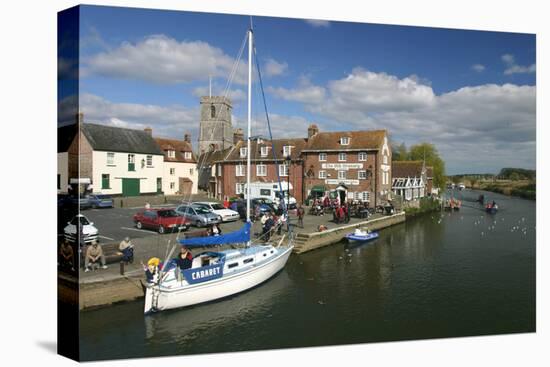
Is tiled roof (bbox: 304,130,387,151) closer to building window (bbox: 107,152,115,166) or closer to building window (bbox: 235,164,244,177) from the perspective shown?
→ building window (bbox: 235,164,244,177)

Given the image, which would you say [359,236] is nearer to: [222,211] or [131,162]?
[222,211]

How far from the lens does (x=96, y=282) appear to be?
8.72m

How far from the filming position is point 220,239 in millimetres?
10422

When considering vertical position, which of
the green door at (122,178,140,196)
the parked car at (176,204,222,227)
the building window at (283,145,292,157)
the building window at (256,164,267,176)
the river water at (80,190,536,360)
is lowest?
the river water at (80,190,536,360)

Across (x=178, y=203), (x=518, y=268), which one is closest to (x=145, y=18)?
(x=178, y=203)

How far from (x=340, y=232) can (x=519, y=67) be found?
8.56m

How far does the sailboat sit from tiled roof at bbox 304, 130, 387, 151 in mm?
6745

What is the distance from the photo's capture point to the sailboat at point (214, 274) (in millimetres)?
9211

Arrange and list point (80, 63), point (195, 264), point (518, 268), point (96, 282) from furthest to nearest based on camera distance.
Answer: point (518, 268) < point (195, 264) < point (96, 282) < point (80, 63)

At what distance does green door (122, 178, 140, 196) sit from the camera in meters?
9.15

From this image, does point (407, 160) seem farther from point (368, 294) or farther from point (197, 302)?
point (197, 302)

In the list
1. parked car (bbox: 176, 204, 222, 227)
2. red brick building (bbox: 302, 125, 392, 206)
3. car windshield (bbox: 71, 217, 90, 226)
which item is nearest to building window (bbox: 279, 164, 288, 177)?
red brick building (bbox: 302, 125, 392, 206)

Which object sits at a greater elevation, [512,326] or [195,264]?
[195,264]

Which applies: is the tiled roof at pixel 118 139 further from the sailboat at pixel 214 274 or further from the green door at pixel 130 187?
the sailboat at pixel 214 274
